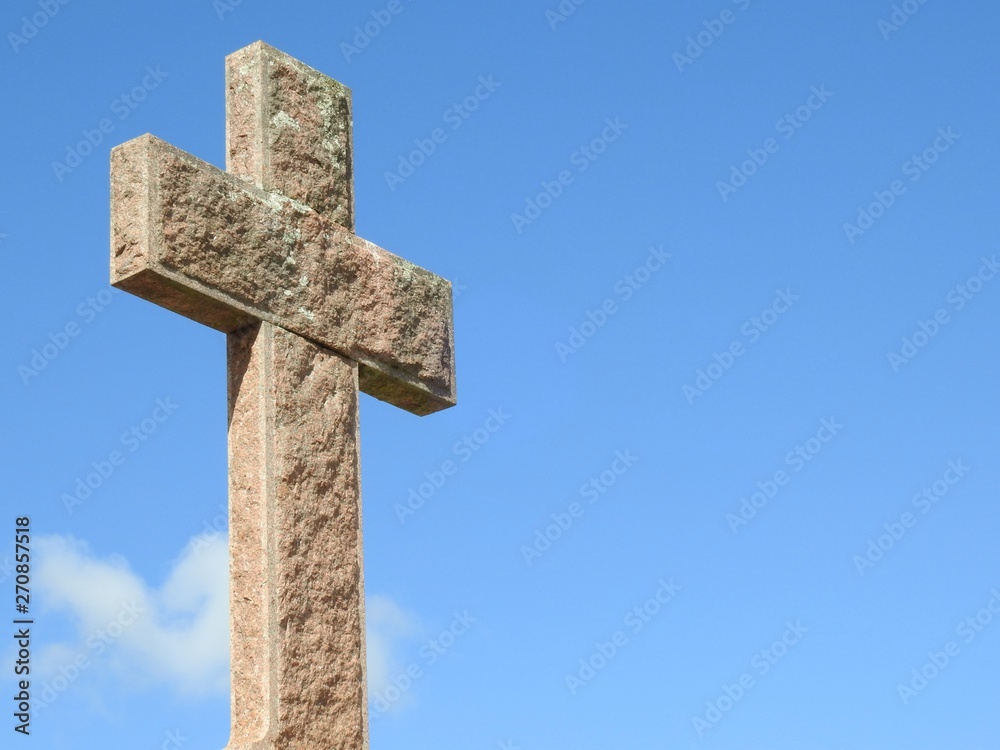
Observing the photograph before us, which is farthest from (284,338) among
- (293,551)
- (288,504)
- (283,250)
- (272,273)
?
(293,551)

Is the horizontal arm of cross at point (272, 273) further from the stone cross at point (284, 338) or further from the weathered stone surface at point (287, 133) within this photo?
the weathered stone surface at point (287, 133)

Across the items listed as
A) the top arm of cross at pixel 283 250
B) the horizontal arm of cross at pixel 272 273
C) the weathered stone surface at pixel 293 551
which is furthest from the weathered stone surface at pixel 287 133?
the weathered stone surface at pixel 293 551

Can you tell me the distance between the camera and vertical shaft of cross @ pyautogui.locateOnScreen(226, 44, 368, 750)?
4.95 metres

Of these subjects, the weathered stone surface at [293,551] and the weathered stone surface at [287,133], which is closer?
the weathered stone surface at [293,551]

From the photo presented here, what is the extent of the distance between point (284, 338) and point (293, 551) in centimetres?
77

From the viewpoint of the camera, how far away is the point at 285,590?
5016mm

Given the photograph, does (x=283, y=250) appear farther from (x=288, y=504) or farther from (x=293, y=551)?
(x=293, y=551)

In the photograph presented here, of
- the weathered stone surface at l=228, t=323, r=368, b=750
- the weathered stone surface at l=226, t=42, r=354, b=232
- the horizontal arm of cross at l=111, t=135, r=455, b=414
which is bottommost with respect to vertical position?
the weathered stone surface at l=228, t=323, r=368, b=750

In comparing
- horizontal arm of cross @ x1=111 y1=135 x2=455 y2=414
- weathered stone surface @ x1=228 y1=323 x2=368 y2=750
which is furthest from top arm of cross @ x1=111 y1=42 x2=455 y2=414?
weathered stone surface @ x1=228 y1=323 x2=368 y2=750

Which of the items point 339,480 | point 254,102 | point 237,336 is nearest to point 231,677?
point 339,480

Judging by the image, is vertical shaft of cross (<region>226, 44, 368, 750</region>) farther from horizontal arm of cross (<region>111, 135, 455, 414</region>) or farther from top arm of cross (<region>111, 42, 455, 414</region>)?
horizontal arm of cross (<region>111, 135, 455, 414</region>)

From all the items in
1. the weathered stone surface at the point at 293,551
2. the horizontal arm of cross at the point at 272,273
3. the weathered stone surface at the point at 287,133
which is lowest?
the weathered stone surface at the point at 293,551

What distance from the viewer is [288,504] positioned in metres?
5.13

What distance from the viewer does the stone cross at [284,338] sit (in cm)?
496
